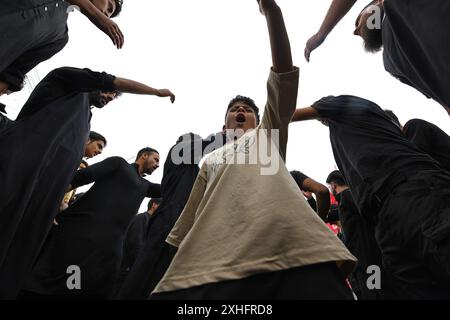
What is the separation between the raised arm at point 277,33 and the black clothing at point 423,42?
54 centimetres

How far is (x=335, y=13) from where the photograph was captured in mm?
1834

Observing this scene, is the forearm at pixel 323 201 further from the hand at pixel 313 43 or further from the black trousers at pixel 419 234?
the hand at pixel 313 43

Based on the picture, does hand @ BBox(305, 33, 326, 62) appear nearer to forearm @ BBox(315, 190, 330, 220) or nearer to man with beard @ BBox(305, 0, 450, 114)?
man with beard @ BBox(305, 0, 450, 114)

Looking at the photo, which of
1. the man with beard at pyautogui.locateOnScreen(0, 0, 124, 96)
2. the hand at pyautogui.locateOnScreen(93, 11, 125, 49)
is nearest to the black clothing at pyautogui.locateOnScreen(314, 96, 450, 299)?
the hand at pyautogui.locateOnScreen(93, 11, 125, 49)

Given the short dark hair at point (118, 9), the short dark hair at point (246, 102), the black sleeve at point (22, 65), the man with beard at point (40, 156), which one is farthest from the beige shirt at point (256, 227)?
the short dark hair at point (118, 9)

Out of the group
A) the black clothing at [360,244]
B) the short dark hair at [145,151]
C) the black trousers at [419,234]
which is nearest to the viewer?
the black trousers at [419,234]

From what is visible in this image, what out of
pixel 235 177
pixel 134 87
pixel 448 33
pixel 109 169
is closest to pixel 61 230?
pixel 109 169

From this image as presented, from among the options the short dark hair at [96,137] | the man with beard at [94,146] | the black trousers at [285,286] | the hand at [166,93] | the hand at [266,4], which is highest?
the hand at [266,4]

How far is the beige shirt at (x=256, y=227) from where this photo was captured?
44.1 inches
